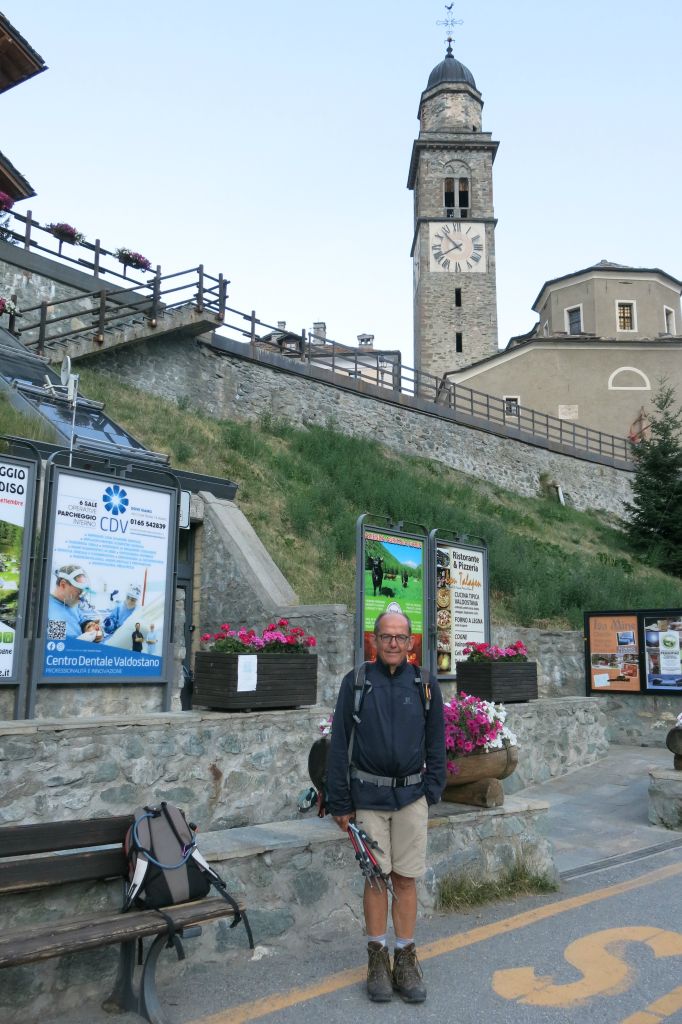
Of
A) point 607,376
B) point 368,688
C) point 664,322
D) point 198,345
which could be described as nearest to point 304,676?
point 368,688

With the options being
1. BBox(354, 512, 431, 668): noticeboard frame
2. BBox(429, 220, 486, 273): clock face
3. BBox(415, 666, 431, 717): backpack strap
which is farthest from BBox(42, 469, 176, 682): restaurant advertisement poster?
BBox(429, 220, 486, 273): clock face

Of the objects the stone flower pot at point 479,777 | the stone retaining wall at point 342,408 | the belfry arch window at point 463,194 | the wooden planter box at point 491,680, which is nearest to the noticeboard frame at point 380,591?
the wooden planter box at point 491,680

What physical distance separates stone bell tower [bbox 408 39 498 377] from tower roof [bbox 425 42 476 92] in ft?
0.68

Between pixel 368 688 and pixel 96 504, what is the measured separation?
3.96 meters

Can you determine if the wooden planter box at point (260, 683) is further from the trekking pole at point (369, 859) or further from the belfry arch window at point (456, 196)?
the belfry arch window at point (456, 196)

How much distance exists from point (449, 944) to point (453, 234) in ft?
161

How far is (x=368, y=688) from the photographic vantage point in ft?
14.0

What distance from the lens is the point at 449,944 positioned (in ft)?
15.4

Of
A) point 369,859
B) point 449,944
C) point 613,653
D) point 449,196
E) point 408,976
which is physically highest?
point 449,196

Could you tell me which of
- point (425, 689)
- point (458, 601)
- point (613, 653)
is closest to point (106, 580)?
point (425, 689)

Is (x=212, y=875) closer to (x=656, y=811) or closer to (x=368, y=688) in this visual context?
(x=368, y=688)

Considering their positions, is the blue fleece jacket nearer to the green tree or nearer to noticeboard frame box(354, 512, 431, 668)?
noticeboard frame box(354, 512, 431, 668)

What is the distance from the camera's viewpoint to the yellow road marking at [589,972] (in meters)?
3.97

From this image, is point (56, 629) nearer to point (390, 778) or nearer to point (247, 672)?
point (247, 672)
